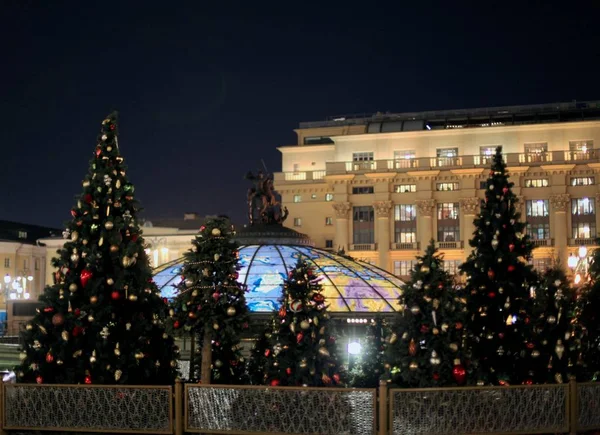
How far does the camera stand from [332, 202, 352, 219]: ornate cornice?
68.8m

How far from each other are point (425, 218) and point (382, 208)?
3110 mm

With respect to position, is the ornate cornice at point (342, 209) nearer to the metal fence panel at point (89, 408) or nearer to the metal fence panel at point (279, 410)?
the metal fence panel at point (89, 408)

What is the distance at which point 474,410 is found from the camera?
13648 mm

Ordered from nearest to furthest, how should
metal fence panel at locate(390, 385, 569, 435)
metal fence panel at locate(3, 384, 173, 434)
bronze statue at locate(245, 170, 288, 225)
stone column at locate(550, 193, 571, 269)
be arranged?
metal fence panel at locate(390, 385, 569, 435), metal fence panel at locate(3, 384, 173, 434), bronze statue at locate(245, 170, 288, 225), stone column at locate(550, 193, 571, 269)

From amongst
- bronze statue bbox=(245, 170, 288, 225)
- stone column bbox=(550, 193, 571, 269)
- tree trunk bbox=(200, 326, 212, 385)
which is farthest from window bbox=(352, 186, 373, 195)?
tree trunk bbox=(200, 326, 212, 385)

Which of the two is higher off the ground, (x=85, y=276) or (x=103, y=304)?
(x=85, y=276)

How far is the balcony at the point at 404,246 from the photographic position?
66.9 metres

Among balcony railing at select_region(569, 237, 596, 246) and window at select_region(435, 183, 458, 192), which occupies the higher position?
window at select_region(435, 183, 458, 192)

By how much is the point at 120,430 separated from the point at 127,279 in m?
3.42

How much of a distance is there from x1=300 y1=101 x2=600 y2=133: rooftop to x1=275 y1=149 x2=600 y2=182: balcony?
2.71 metres

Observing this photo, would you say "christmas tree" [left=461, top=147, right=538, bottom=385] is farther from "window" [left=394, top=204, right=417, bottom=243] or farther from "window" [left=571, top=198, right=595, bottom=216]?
"window" [left=394, top=204, right=417, bottom=243]

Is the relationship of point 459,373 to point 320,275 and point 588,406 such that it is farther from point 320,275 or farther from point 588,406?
point 320,275

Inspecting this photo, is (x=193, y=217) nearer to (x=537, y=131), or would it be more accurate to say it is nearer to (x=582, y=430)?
(x=537, y=131)

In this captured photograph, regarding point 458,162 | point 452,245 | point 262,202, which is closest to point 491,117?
point 458,162
